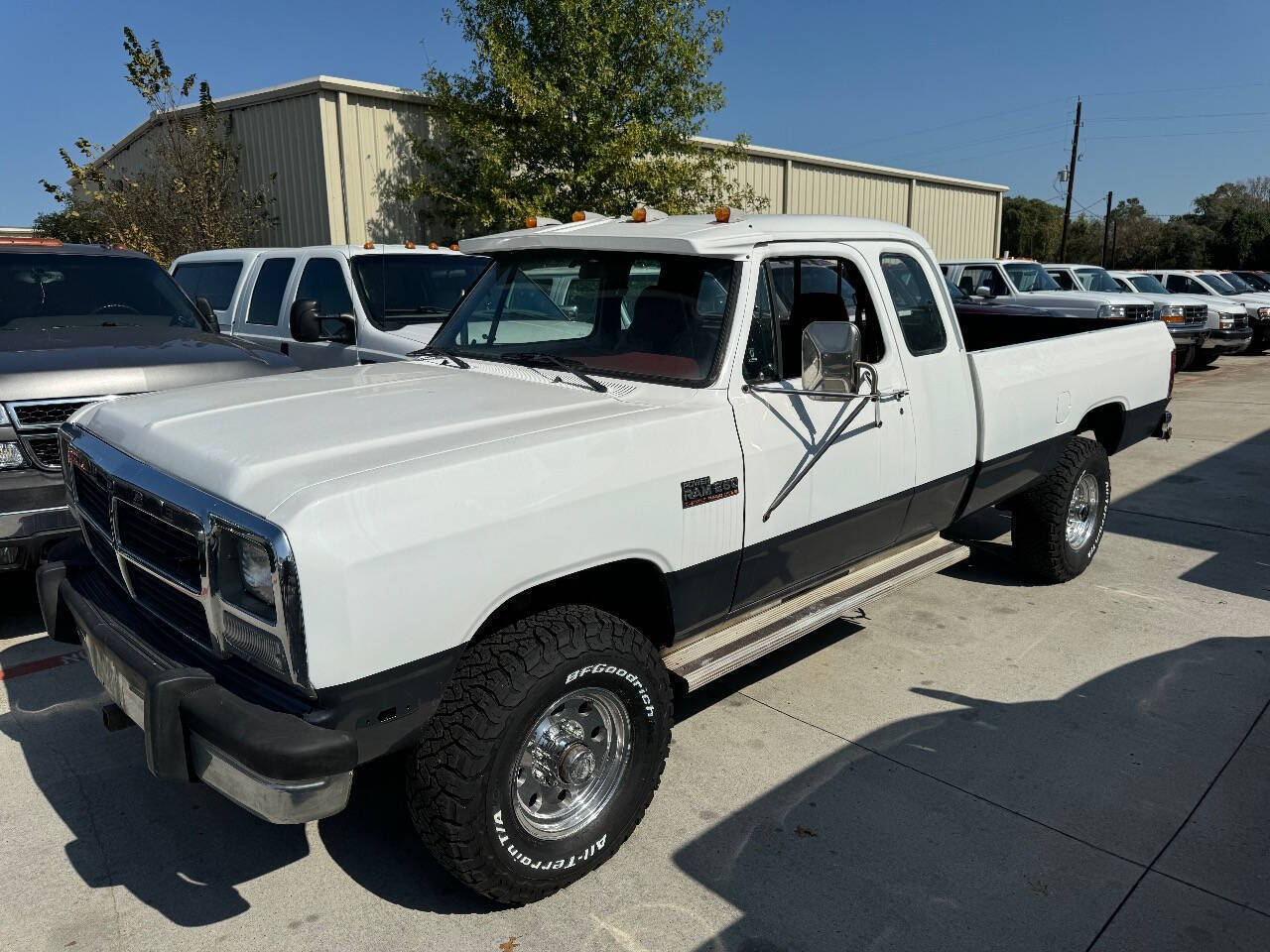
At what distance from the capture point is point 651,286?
12.1ft

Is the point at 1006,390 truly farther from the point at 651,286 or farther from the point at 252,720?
the point at 252,720

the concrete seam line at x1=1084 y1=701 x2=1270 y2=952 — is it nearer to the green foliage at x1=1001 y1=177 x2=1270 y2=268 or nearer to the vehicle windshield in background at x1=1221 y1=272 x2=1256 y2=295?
the vehicle windshield in background at x1=1221 y1=272 x2=1256 y2=295

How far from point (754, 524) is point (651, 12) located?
12.0 m

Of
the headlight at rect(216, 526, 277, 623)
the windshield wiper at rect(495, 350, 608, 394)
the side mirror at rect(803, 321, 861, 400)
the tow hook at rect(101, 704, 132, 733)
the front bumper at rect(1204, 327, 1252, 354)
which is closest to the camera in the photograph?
the headlight at rect(216, 526, 277, 623)

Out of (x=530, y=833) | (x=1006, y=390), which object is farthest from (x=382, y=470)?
(x=1006, y=390)

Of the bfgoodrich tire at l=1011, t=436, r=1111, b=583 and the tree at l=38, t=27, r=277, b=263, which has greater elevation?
the tree at l=38, t=27, r=277, b=263

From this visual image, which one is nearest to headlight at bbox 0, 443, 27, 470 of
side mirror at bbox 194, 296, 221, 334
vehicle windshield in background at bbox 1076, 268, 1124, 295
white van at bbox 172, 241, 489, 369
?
side mirror at bbox 194, 296, 221, 334

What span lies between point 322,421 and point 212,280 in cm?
709

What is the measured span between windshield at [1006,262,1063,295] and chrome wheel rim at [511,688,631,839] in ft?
49.8

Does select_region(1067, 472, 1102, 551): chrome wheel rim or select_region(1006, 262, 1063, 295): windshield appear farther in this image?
select_region(1006, 262, 1063, 295): windshield

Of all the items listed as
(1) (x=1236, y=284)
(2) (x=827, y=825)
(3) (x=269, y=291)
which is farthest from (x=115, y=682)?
(1) (x=1236, y=284)

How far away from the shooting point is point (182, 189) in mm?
14312

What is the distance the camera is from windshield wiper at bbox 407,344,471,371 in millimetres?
4008

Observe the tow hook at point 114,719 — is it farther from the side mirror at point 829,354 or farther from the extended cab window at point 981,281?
the extended cab window at point 981,281
